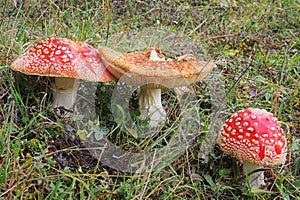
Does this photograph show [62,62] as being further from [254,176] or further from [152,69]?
[254,176]

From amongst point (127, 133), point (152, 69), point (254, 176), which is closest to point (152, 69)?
point (152, 69)

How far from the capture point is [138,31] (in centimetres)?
479

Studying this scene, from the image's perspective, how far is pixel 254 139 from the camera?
2529mm

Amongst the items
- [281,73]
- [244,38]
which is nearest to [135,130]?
[281,73]

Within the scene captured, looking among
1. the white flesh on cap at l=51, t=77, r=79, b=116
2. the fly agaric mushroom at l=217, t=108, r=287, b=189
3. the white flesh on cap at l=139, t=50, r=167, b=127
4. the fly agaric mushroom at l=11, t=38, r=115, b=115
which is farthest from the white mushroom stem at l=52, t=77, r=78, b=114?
the fly agaric mushroom at l=217, t=108, r=287, b=189

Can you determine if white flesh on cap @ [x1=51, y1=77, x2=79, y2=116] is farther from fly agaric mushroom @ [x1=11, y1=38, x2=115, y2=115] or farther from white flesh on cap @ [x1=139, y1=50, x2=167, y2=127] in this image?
white flesh on cap @ [x1=139, y1=50, x2=167, y2=127]

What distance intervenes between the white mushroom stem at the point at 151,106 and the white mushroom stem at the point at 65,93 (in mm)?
570

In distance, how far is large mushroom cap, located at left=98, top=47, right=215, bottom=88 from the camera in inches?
104

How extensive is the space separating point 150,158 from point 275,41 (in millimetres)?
3030

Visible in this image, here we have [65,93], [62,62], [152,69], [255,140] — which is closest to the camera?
[255,140]

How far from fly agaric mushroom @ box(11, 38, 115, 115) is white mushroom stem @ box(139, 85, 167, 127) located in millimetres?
387

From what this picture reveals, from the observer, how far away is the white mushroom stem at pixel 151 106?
318 cm

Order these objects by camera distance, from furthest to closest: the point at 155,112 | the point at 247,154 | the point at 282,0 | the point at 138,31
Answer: the point at 282,0 → the point at 138,31 → the point at 155,112 → the point at 247,154

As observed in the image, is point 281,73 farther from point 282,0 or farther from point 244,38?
point 282,0
